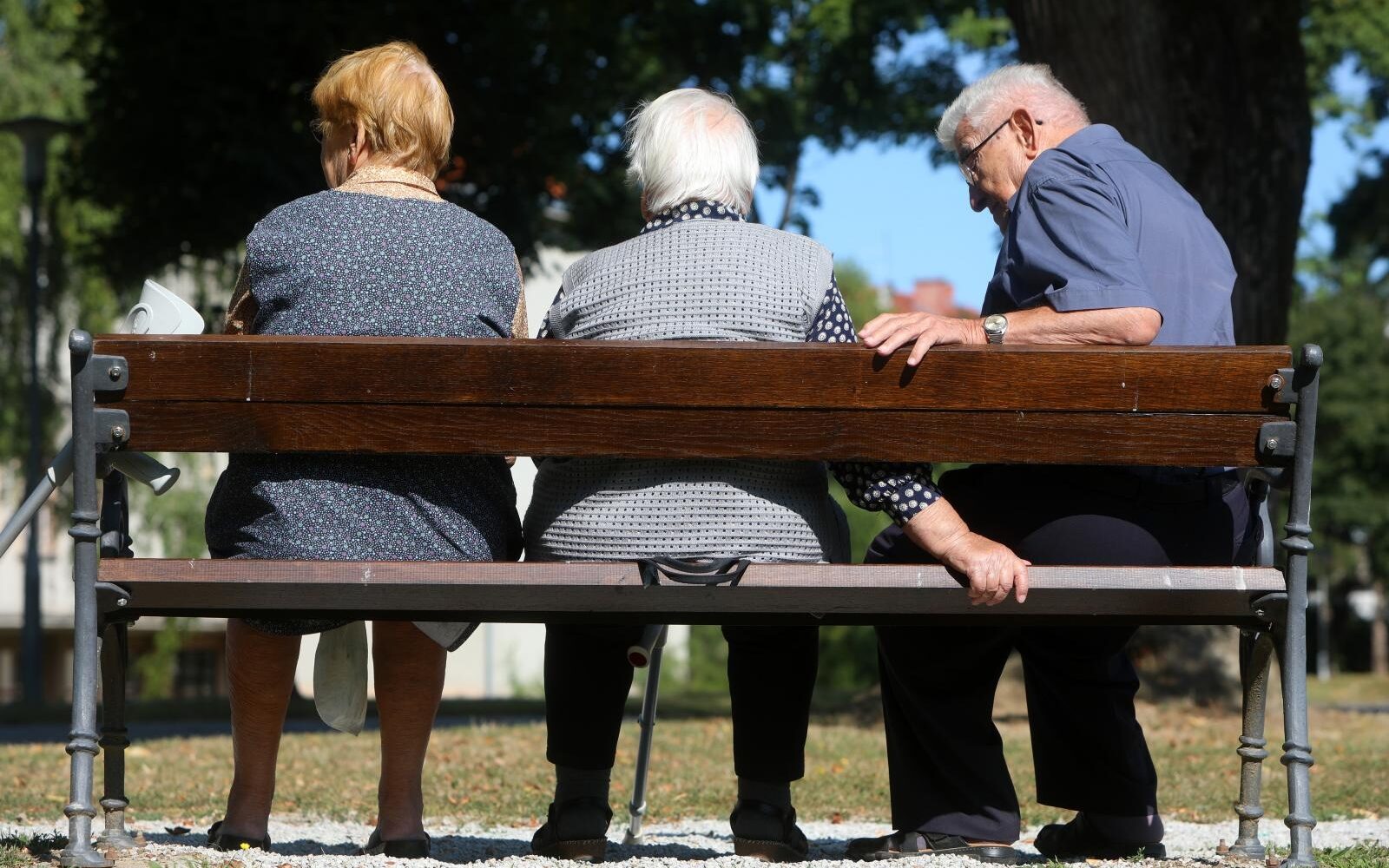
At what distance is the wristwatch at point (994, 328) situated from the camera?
3.68 m

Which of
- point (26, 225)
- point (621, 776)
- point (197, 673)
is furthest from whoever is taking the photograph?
point (197, 673)

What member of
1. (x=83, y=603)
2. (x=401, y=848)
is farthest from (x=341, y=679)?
(x=83, y=603)

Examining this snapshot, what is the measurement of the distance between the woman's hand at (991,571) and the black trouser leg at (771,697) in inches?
20.7

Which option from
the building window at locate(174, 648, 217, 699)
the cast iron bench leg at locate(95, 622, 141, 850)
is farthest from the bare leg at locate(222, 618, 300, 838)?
the building window at locate(174, 648, 217, 699)

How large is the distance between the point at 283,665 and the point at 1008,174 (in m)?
2.09

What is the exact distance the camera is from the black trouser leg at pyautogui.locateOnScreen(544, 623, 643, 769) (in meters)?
3.89

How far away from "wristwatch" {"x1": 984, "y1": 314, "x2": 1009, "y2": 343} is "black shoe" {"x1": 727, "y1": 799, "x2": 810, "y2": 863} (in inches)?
44.1

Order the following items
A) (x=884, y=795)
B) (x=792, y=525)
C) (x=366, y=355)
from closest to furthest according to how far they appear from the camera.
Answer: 1. (x=366, y=355)
2. (x=792, y=525)
3. (x=884, y=795)

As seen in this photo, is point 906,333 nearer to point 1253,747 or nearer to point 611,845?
point 1253,747

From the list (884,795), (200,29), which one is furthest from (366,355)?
(200,29)

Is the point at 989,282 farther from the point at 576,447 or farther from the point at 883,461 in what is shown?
the point at 576,447

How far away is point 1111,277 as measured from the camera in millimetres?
3705

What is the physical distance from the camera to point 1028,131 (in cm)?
429

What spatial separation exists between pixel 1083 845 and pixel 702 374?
158 cm
